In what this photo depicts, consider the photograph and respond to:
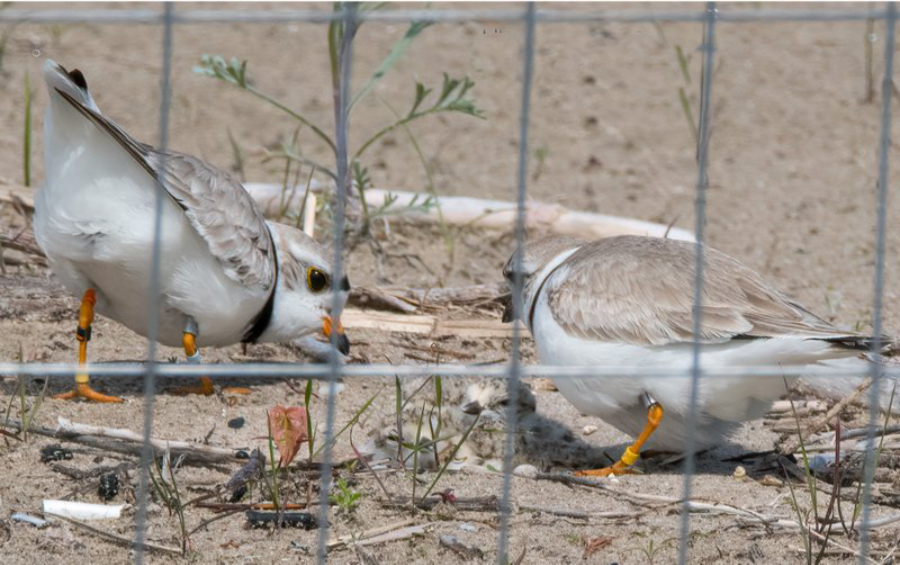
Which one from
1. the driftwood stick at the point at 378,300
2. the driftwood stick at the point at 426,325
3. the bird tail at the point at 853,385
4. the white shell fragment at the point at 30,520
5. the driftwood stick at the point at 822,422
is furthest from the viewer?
the driftwood stick at the point at 378,300

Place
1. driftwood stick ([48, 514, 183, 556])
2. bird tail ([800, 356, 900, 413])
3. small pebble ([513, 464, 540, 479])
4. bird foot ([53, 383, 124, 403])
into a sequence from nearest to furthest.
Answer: driftwood stick ([48, 514, 183, 556])
small pebble ([513, 464, 540, 479])
bird foot ([53, 383, 124, 403])
bird tail ([800, 356, 900, 413])

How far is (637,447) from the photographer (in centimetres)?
429

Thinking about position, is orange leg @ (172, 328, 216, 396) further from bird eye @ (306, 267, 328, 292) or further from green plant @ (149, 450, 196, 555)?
green plant @ (149, 450, 196, 555)

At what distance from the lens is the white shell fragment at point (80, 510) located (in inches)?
142

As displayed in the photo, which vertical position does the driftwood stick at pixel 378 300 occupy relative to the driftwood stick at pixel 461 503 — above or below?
above

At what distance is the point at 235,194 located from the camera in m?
4.75

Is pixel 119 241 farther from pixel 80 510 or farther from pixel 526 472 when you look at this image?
pixel 526 472

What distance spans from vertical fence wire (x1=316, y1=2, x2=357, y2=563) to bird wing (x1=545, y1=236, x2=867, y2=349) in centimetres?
79

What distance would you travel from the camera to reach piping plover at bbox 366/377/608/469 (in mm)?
4242

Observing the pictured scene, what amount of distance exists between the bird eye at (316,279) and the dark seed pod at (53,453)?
4.62 feet

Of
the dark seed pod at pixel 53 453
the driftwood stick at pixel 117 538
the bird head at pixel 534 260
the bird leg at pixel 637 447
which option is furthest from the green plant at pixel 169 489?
the bird head at pixel 534 260

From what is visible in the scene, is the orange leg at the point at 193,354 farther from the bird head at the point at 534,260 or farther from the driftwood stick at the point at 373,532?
the driftwood stick at the point at 373,532

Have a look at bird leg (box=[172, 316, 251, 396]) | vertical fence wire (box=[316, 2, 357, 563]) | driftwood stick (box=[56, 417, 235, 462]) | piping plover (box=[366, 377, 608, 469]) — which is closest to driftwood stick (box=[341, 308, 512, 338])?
vertical fence wire (box=[316, 2, 357, 563])

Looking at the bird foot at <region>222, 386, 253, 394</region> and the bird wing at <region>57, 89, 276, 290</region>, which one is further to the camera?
the bird foot at <region>222, 386, 253, 394</region>
